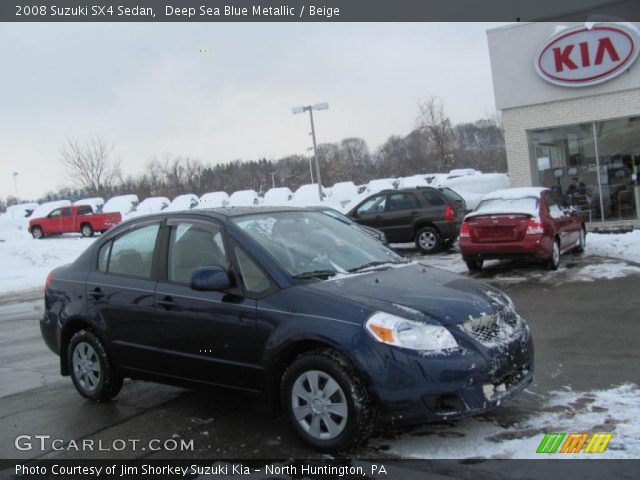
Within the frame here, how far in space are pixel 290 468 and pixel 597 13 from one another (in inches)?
646

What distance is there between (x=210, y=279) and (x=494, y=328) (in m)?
2.07

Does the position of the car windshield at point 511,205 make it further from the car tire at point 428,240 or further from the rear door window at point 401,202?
the rear door window at point 401,202

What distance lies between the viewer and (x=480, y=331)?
4.07 meters

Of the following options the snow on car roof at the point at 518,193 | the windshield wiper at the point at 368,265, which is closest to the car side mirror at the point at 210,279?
the windshield wiper at the point at 368,265

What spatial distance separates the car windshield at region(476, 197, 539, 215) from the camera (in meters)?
11.2

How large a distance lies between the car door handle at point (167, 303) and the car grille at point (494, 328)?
7.62 ft

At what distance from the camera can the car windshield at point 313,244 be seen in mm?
4680

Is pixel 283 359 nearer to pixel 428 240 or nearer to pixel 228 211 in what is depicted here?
pixel 228 211

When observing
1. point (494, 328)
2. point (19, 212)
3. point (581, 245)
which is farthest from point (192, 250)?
point (19, 212)

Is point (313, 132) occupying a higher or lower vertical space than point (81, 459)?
higher

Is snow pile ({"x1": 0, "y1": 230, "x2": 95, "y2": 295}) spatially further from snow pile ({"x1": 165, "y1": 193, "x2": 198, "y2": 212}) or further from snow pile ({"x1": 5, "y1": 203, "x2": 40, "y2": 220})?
snow pile ({"x1": 5, "y1": 203, "x2": 40, "y2": 220})

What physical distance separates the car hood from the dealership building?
13.9 meters

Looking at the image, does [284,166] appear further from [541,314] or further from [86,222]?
[541,314]

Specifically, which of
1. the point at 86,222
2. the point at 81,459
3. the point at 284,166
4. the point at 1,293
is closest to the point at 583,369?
the point at 81,459
